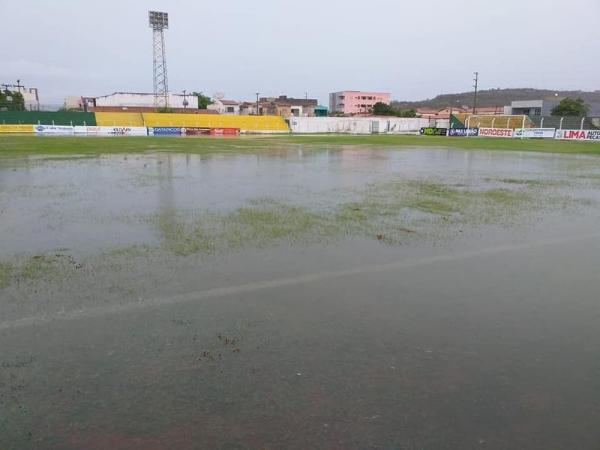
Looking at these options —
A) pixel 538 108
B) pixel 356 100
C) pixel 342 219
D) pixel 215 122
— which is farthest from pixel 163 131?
pixel 356 100

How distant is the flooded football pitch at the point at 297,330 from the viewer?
126 inches

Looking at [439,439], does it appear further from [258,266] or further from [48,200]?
[48,200]

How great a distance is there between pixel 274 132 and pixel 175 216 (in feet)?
217

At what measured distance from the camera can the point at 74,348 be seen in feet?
13.8

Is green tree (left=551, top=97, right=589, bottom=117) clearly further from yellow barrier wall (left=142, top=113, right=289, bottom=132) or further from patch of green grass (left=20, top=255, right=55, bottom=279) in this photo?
patch of green grass (left=20, top=255, right=55, bottom=279)

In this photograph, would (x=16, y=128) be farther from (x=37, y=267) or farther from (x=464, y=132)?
(x=37, y=267)

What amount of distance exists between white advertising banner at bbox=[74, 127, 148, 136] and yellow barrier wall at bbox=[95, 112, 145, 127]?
7.27m

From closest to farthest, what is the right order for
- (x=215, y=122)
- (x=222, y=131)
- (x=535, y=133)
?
(x=535, y=133) < (x=222, y=131) < (x=215, y=122)

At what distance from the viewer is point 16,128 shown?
5734 centimetres

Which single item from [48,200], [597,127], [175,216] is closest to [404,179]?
[175,216]

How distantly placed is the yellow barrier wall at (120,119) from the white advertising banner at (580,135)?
54.7 metres

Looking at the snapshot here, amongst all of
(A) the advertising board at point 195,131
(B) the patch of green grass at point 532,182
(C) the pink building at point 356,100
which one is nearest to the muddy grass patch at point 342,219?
(B) the patch of green grass at point 532,182

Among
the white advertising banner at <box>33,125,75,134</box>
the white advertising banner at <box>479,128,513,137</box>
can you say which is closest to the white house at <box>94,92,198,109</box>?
the white advertising banner at <box>33,125,75,134</box>

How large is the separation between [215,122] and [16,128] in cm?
2697
